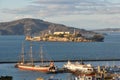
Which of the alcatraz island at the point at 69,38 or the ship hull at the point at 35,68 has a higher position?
the alcatraz island at the point at 69,38

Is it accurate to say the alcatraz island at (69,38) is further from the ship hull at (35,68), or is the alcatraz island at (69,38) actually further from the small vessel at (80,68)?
the small vessel at (80,68)

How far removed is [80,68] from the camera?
5403 cm

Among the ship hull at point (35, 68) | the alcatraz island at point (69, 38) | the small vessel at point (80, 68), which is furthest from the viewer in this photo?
the alcatraz island at point (69, 38)

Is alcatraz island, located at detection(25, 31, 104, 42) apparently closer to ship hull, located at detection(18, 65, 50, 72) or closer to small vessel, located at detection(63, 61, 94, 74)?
ship hull, located at detection(18, 65, 50, 72)

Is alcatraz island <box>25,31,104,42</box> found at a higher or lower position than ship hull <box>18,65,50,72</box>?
higher

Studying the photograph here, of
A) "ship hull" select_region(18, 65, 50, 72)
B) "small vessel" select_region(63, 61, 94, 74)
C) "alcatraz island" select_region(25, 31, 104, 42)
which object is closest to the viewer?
"small vessel" select_region(63, 61, 94, 74)

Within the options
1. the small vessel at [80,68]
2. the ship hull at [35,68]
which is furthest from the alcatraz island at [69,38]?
the small vessel at [80,68]

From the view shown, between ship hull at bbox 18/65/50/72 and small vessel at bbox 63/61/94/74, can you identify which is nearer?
small vessel at bbox 63/61/94/74

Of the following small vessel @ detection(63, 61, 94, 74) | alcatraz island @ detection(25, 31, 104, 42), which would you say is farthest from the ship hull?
alcatraz island @ detection(25, 31, 104, 42)

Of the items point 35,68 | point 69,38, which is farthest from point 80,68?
point 69,38

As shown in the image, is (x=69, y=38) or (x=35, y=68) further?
(x=69, y=38)

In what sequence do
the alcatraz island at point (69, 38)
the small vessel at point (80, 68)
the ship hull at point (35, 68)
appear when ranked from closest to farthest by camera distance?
1. the small vessel at point (80, 68)
2. the ship hull at point (35, 68)
3. the alcatraz island at point (69, 38)

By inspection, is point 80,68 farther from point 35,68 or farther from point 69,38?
point 69,38

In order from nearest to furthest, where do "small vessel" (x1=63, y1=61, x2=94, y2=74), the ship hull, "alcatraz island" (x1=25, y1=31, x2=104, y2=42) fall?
"small vessel" (x1=63, y1=61, x2=94, y2=74), the ship hull, "alcatraz island" (x1=25, y1=31, x2=104, y2=42)
